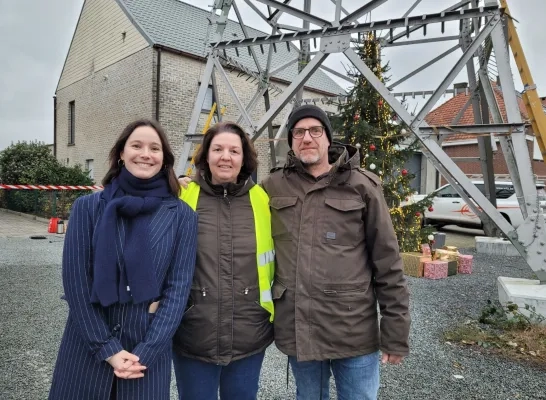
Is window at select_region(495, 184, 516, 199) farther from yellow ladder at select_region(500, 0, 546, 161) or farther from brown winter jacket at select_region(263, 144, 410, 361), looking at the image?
brown winter jacket at select_region(263, 144, 410, 361)

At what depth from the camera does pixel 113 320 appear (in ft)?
5.96

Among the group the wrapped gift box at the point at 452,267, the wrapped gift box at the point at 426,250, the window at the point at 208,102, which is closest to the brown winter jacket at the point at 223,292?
the wrapped gift box at the point at 426,250

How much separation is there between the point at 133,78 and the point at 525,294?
16.1 m

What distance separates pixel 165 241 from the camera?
186 centimetres

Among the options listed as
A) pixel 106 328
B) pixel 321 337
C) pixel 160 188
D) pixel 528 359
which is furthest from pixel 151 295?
pixel 528 359

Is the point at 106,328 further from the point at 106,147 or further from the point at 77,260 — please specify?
the point at 106,147

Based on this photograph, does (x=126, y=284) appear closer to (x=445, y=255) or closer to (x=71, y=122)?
(x=445, y=255)

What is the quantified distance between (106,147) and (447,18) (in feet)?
54.6

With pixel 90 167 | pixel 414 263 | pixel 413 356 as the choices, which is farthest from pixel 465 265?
pixel 90 167

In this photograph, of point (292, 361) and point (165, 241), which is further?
point (292, 361)

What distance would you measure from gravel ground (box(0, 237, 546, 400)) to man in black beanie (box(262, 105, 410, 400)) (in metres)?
1.31

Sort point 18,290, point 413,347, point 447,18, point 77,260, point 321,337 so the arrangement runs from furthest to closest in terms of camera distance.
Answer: point 18,290 < point 447,18 < point 413,347 < point 321,337 < point 77,260

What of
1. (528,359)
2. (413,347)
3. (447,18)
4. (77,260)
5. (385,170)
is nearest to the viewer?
(77,260)

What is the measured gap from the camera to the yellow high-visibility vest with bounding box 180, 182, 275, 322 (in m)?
2.03
